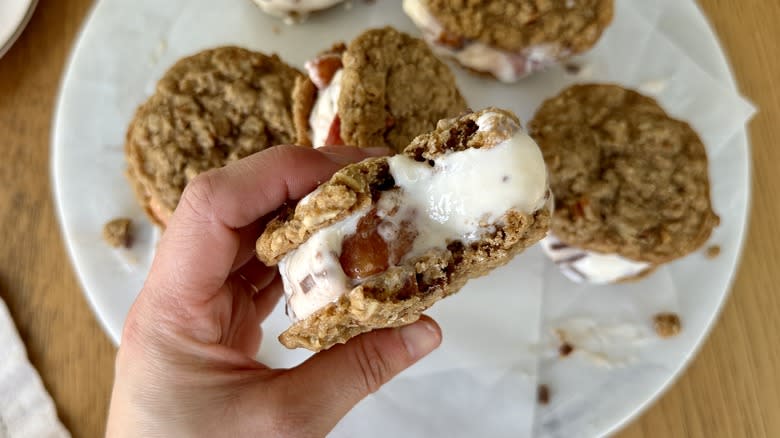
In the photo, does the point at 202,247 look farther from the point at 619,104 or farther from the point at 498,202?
the point at 619,104

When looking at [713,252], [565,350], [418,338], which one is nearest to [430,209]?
[418,338]

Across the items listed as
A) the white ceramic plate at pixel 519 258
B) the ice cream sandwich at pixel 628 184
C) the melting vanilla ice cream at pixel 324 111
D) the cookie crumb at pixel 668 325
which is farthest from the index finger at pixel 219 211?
the cookie crumb at pixel 668 325

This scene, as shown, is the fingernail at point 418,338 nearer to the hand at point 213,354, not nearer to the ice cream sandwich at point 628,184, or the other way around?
the hand at point 213,354

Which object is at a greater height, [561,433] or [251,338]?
[251,338]

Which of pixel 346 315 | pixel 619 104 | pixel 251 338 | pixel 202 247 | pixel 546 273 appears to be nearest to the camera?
pixel 346 315

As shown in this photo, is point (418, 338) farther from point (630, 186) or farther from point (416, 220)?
point (630, 186)

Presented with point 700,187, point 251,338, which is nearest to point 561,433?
Answer: point 700,187
